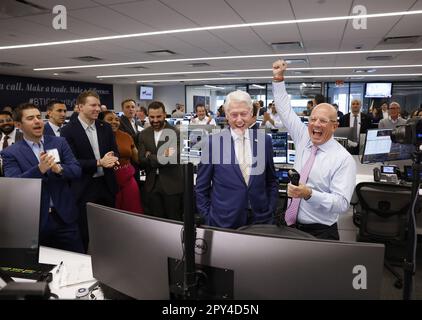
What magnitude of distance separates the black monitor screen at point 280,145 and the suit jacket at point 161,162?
114cm

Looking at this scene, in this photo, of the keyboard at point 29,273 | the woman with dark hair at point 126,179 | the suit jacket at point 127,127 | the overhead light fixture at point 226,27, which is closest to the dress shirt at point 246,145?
the keyboard at point 29,273

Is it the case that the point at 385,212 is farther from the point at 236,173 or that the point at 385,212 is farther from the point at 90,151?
the point at 90,151

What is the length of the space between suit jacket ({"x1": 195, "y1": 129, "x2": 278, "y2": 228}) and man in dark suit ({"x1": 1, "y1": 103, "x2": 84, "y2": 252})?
0.86m

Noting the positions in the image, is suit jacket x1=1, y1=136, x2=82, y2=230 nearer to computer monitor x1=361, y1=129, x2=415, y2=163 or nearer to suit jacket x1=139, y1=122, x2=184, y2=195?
suit jacket x1=139, y1=122, x2=184, y2=195

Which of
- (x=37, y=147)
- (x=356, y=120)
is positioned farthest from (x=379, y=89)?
(x=37, y=147)

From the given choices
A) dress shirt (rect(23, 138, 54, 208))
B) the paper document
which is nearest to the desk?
the paper document

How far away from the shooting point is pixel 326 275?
29.9 inches

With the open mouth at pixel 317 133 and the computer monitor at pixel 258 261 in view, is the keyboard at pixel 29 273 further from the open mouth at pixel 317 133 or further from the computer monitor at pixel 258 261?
the open mouth at pixel 317 133

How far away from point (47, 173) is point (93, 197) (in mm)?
729

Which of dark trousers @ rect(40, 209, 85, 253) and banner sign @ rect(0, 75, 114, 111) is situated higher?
banner sign @ rect(0, 75, 114, 111)

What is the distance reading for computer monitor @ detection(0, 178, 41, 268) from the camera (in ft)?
3.93
